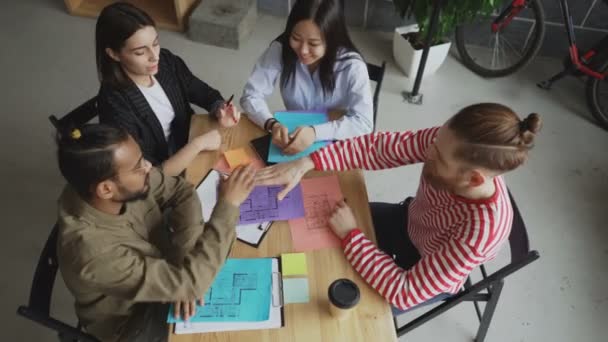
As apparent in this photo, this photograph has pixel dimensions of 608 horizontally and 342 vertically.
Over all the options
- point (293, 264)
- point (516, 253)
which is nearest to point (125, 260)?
point (293, 264)

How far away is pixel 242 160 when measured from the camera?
58.1 inches

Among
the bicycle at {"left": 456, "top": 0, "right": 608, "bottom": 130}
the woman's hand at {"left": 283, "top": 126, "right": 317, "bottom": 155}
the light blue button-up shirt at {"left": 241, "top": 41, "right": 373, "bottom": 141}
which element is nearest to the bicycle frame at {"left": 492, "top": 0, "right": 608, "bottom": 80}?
the bicycle at {"left": 456, "top": 0, "right": 608, "bottom": 130}

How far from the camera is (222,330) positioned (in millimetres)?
1059

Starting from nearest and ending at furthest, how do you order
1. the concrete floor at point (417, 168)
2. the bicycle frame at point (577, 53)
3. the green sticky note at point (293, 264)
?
the green sticky note at point (293, 264) → the concrete floor at point (417, 168) → the bicycle frame at point (577, 53)

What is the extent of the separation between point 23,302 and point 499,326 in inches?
79.2

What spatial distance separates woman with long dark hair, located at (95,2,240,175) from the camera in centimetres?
144

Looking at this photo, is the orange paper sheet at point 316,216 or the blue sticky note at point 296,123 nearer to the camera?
the orange paper sheet at point 316,216

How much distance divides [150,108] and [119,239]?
2.05 ft

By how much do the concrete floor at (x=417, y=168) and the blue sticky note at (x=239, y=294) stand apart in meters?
1.00

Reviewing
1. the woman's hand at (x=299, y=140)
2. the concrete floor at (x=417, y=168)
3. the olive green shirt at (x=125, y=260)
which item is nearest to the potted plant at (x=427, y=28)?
the concrete floor at (x=417, y=168)

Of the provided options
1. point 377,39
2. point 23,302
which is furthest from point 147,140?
point 377,39

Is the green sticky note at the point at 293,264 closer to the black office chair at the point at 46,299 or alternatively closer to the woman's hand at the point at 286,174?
the woman's hand at the point at 286,174

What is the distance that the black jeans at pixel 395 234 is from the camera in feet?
4.99

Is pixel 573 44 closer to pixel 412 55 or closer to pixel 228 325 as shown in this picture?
pixel 412 55
